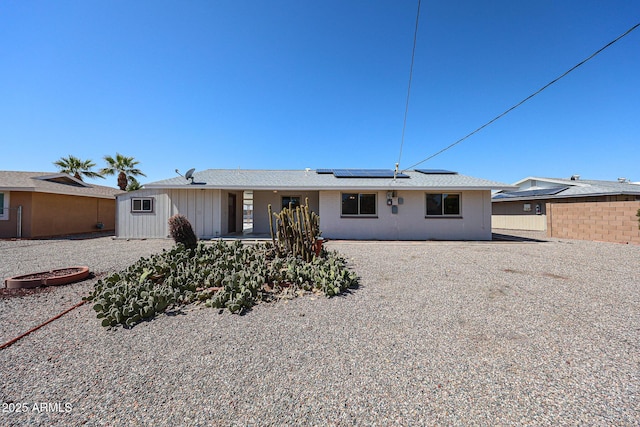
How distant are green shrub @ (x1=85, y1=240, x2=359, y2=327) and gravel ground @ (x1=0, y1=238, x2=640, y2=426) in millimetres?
251

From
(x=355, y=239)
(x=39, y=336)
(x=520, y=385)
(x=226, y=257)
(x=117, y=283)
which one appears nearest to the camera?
(x=520, y=385)

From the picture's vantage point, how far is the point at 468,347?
109 inches

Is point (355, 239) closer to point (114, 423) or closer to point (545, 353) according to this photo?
point (545, 353)

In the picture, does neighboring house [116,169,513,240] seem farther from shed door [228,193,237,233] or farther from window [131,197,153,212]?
shed door [228,193,237,233]

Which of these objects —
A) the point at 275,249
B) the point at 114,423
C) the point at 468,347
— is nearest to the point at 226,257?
the point at 275,249

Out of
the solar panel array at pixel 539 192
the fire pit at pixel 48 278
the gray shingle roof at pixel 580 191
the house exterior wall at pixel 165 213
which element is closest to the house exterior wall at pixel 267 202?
the house exterior wall at pixel 165 213

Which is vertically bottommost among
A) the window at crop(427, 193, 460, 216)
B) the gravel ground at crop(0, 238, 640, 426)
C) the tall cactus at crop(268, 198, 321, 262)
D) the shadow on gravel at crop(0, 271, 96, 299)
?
the gravel ground at crop(0, 238, 640, 426)

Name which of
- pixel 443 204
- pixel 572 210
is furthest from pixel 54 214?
pixel 572 210

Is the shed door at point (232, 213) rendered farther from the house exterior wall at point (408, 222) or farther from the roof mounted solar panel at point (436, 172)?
the roof mounted solar panel at point (436, 172)

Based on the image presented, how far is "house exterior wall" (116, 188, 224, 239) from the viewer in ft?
39.7

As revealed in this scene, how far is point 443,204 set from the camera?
12.1 metres

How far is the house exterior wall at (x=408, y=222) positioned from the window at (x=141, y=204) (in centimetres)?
797

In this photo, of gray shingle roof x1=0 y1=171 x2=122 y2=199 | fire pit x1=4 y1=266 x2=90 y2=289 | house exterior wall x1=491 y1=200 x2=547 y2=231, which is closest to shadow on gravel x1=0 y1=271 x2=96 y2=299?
fire pit x1=4 y1=266 x2=90 y2=289

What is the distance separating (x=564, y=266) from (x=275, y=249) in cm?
735
